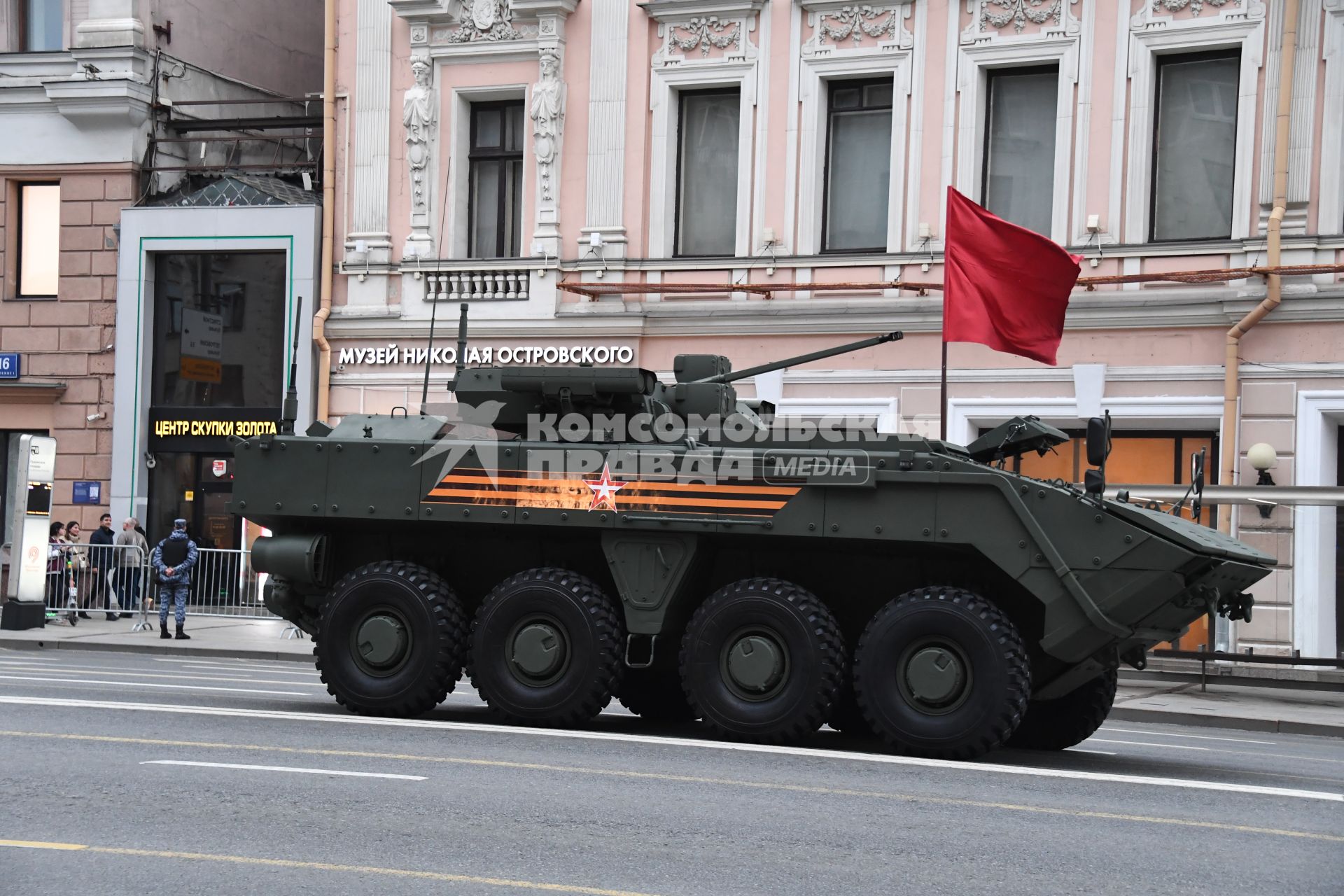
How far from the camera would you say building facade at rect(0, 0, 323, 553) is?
25.9 m

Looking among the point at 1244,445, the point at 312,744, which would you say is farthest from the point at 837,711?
the point at 1244,445

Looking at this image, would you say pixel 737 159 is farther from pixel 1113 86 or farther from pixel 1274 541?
pixel 1274 541

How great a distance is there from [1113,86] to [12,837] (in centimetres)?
1624

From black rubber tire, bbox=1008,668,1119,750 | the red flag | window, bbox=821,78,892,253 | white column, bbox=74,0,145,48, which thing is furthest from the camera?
white column, bbox=74,0,145,48

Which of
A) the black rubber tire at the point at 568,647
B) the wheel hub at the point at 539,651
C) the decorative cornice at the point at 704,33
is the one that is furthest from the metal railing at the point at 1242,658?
the decorative cornice at the point at 704,33

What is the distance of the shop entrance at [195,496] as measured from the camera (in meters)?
26.2

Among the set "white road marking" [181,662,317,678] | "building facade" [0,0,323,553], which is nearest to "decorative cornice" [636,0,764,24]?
"building facade" [0,0,323,553]

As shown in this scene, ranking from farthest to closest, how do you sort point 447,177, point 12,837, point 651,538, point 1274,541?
point 447,177, point 1274,541, point 651,538, point 12,837

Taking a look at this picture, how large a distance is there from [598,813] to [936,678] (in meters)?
3.09

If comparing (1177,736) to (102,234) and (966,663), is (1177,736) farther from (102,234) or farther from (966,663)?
(102,234)

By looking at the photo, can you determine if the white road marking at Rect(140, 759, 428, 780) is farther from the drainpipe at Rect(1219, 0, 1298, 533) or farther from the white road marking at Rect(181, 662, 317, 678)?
the drainpipe at Rect(1219, 0, 1298, 533)

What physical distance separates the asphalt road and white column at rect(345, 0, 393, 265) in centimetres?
1261

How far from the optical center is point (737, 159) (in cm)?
2281

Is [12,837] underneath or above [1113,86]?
underneath
